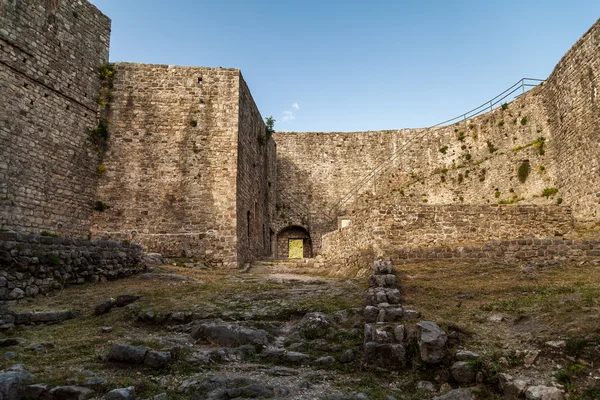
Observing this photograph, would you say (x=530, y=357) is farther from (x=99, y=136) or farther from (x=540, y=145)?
(x=99, y=136)

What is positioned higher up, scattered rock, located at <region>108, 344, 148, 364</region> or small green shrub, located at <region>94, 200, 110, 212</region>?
small green shrub, located at <region>94, 200, 110, 212</region>

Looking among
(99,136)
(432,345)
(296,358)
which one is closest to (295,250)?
(99,136)

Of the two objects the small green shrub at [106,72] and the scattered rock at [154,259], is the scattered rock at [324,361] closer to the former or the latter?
the scattered rock at [154,259]

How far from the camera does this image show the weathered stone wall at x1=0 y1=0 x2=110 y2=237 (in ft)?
49.1

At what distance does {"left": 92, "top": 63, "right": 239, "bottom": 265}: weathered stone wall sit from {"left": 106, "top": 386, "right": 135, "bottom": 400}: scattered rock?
43.9 feet

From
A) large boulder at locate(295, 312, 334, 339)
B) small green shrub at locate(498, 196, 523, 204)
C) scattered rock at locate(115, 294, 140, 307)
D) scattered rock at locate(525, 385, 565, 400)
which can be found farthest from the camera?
small green shrub at locate(498, 196, 523, 204)

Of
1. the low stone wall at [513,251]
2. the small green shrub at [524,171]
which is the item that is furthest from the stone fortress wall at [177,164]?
the small green shrub at [524,171]

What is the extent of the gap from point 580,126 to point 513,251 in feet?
25.4

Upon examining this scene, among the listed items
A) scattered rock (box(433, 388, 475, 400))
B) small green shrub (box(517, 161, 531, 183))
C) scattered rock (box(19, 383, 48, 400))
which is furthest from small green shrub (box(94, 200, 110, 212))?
small green shrub (box(517, 161, 531, 183))

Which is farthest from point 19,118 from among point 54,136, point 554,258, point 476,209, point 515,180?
point 515,180

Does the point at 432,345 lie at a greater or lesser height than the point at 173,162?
lesser

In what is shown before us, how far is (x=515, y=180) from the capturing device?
2239cm

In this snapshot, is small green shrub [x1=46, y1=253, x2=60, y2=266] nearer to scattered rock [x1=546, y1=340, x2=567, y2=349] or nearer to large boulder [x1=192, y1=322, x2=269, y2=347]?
large boulder [x1=192, y1=322, x2=269, y2=347]

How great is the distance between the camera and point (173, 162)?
19.5 meters
